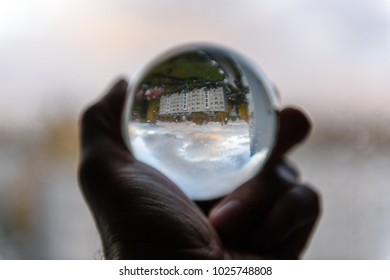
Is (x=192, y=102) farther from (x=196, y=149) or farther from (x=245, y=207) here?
(x=245, y=207)

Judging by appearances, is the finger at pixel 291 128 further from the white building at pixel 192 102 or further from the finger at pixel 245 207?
the white building at pixel 192 102

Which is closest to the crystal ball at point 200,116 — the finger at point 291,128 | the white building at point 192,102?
the white building at point 192,102

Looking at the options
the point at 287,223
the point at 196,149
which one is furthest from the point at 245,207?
the point at 196,149

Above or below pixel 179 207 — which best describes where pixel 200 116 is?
above

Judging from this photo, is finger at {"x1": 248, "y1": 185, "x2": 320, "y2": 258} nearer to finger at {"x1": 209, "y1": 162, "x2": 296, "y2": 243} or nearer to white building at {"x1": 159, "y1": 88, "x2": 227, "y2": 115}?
finger at {"x1": 209, "y1": 162, "x2": 296, "y2": 243}
